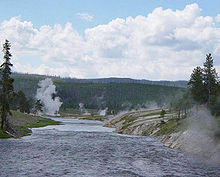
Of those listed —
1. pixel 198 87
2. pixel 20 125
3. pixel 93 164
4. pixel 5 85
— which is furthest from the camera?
pixel 20 125

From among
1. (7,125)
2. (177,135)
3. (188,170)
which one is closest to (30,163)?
(188,170)

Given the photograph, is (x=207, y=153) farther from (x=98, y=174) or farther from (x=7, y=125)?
(x=7, y=125)

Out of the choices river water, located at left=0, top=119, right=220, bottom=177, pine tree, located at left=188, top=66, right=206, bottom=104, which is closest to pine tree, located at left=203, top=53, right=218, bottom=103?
pine tree, located at left=188, top=66, right=206, bottom=104

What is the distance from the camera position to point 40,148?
164 feet

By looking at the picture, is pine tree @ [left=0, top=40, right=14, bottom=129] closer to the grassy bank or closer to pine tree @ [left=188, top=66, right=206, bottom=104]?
the grassy bank

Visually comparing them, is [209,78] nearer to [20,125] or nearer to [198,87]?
[198,87]

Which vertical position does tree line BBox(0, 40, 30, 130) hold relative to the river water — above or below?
above

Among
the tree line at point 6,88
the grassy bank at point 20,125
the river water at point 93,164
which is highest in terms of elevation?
the tree line at point 6,88

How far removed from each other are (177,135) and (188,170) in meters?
30.4

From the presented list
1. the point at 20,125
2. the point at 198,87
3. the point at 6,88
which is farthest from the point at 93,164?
the point at 20,125

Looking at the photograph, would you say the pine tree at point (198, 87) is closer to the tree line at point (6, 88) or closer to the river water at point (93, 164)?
the river water at point (93, 164)

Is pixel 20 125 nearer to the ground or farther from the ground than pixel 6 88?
nearer to the ground

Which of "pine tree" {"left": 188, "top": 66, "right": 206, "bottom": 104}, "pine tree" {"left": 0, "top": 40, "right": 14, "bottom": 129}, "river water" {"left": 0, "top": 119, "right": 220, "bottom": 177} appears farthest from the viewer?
"pine tree" {"left": 188, "top": 66, "right": 206, "bottom": 104}

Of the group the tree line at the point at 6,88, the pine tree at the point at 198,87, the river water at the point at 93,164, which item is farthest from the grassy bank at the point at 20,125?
the pine tree at the point at 198,87
